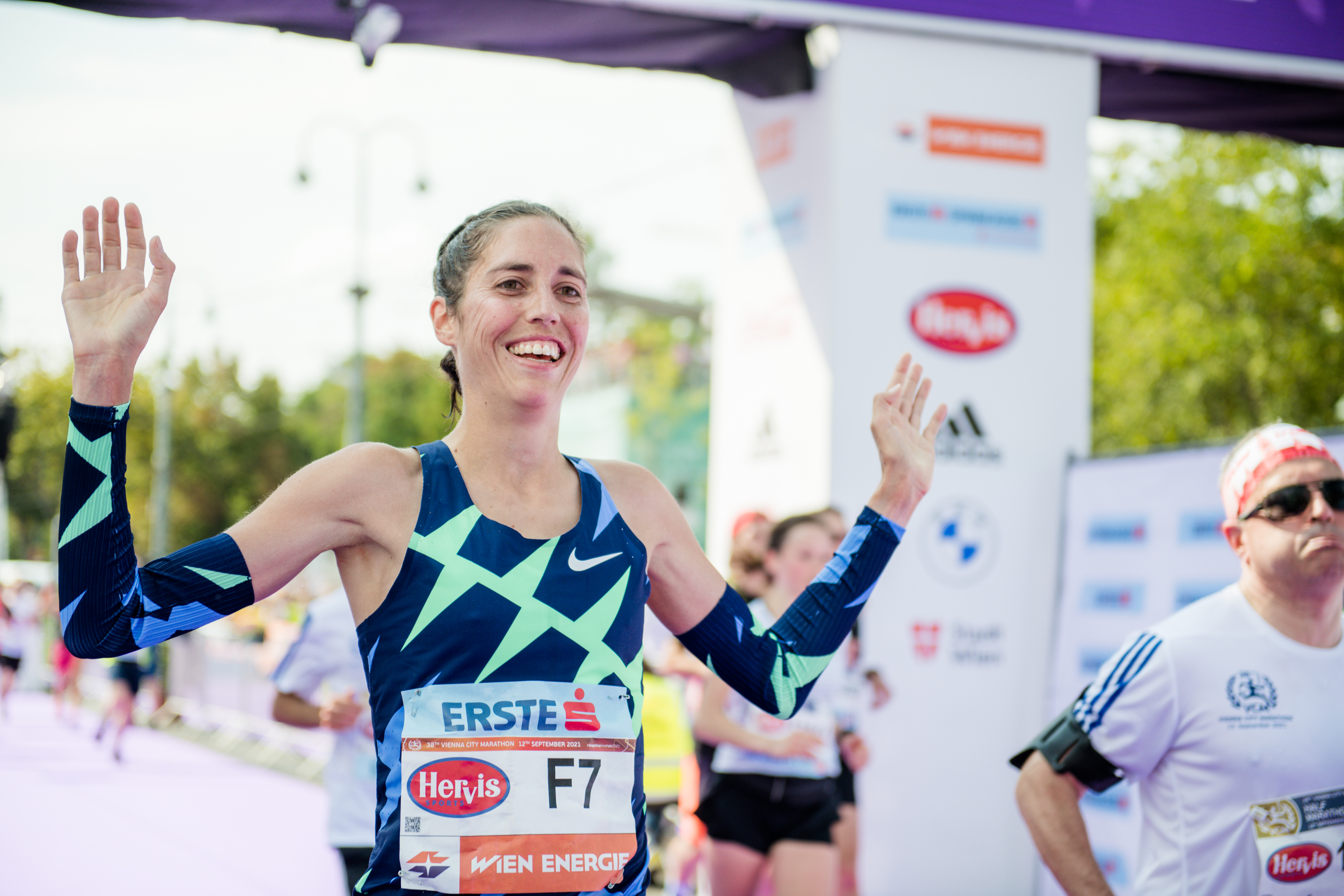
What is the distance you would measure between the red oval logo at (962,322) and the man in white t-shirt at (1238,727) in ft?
12.5

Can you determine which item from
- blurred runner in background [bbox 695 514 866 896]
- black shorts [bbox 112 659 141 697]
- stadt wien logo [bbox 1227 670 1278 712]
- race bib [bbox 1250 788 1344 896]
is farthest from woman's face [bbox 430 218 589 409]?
black shorts [bbox 112 659 141 697]

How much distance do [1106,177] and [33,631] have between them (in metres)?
20.1

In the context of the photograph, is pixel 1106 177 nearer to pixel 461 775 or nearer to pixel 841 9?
pixel 841 9

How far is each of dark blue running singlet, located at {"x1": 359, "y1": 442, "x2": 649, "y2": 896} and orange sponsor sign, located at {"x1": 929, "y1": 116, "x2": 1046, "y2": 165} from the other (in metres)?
5.38

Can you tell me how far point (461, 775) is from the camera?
5.98 feet

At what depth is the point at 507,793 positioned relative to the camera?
1.83 meters

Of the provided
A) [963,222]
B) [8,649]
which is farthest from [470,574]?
[8,649]

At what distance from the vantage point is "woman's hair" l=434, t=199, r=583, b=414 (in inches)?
80.7

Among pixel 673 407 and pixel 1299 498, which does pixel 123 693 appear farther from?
pixel 673 407

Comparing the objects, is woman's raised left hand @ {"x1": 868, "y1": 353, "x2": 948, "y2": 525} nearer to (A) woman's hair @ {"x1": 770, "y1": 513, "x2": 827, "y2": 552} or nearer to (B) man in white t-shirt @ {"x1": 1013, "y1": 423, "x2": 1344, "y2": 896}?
(B) man in white t-shirt @ {"x1": 1013, "y1": 423, "x2": 1344, "y2": 896}

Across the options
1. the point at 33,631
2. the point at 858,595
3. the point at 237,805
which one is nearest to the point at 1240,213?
the point at 237,805

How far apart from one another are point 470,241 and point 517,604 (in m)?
0.62

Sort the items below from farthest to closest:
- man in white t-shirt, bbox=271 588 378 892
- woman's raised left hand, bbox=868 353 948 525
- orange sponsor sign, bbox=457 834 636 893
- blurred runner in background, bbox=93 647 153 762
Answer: blurred runner in background, bbox=93 647 153 762 < man in white t-shirt, bbox=271 588 378 892 < woman's raised left hand, bbox=868 353 948 525 < orange sponsor sign, bbox=457 834 636 893

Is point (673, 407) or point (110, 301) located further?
point (673, 407)
